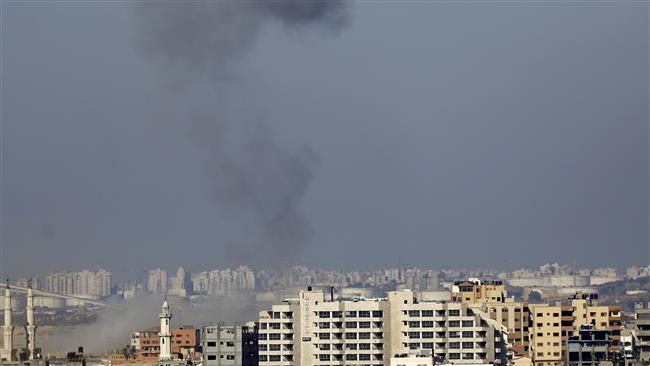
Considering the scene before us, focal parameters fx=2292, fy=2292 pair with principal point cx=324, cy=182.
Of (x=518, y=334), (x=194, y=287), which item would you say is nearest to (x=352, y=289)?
(x=194, y=287)

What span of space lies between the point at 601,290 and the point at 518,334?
2191 inches

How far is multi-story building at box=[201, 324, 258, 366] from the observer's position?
68125 millimetres

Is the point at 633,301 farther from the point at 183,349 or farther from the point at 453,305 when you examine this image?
the point at 453,305

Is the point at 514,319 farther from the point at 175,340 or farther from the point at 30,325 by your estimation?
the point at 30,325

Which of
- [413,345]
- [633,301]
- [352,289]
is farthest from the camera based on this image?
[352,289]

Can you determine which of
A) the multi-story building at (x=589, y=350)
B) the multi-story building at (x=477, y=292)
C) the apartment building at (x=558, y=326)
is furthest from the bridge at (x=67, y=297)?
the multi-story building at (x=589, y=350)

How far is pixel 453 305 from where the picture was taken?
67750 millimetres

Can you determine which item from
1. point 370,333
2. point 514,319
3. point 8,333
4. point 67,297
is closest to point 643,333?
point 370,333

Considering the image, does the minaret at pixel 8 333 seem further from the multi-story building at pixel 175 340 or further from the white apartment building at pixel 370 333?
the multi-story building at pixel 175 340

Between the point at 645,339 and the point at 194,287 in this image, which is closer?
the point at 645,339

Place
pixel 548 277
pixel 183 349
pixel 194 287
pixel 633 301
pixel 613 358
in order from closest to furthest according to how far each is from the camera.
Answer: pixel 613 358 < pixel 183 349 < pixel 194 287 < pixel 633 301 < pixel 548 277

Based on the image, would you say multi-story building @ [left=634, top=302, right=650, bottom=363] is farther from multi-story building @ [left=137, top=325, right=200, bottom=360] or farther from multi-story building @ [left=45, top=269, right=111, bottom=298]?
multi-story building @ [left=45, top=269, right=111, bottom=298]

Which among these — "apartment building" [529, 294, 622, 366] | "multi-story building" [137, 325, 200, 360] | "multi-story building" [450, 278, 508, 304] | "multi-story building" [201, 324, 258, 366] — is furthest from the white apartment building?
"multi-story building" [450, 278, 508, 304]

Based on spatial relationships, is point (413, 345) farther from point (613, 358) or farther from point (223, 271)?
point (223, 271)
